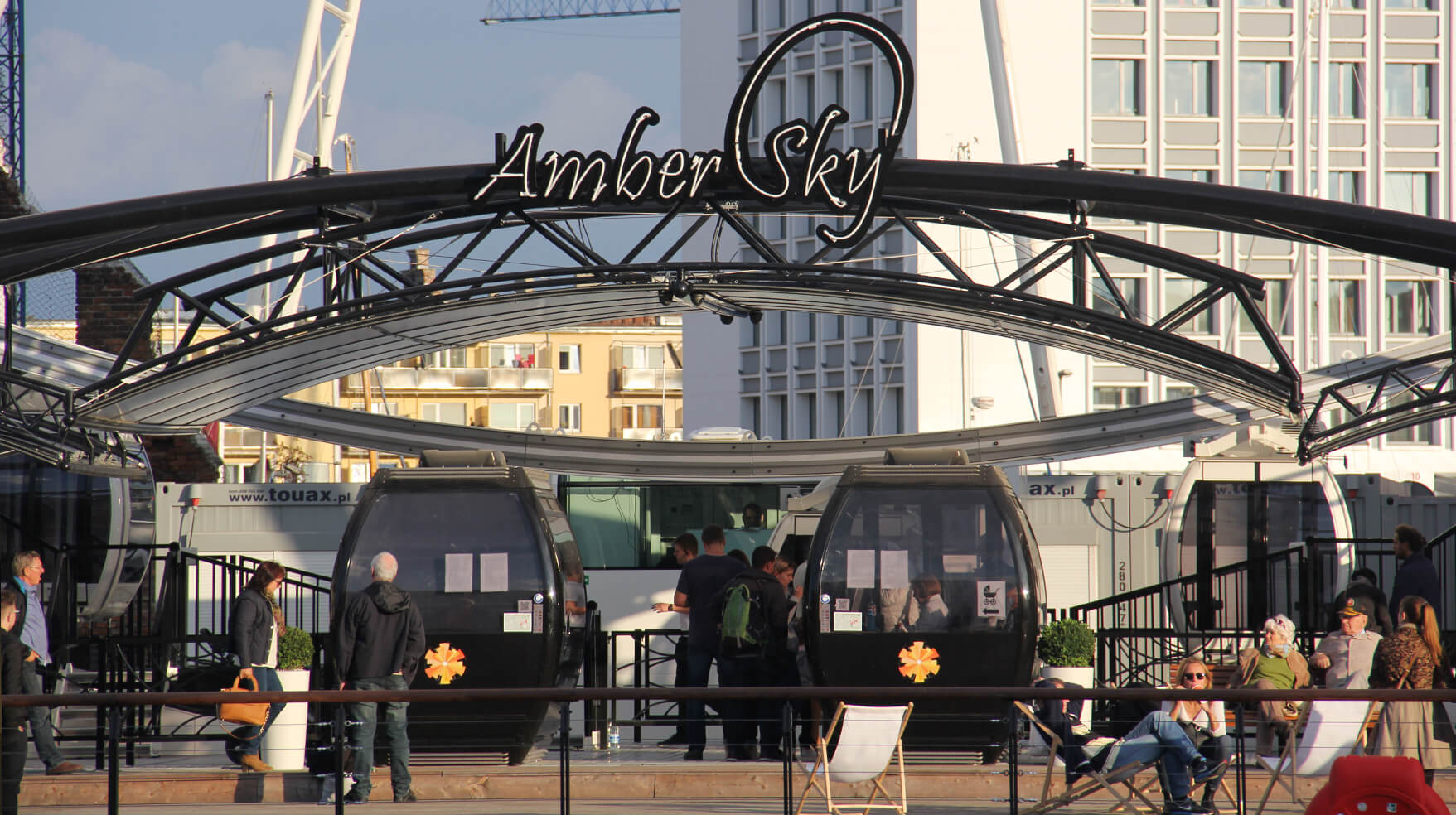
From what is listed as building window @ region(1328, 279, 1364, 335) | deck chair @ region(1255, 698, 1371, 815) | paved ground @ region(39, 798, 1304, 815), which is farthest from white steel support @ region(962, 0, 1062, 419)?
building window @ region(1328, 279, 1364, 335)

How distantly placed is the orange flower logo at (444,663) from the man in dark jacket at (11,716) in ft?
9.00

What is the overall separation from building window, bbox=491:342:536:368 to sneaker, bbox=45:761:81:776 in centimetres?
7803

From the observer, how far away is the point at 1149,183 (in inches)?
466

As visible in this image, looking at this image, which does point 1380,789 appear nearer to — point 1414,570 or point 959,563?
point 959,563

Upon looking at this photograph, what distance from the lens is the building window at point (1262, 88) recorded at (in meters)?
54.9

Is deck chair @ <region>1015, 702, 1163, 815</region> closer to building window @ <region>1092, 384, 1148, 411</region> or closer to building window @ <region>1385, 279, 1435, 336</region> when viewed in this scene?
building window @ <region>1092, 384, 1148, 411</region>

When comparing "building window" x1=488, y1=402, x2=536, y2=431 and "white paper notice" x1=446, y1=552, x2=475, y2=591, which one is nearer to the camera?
"white paper notice" x1=446, y1=552, x2=475, y2=591

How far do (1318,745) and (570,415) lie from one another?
8172 centimetres

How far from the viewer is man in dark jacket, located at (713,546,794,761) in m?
12.4

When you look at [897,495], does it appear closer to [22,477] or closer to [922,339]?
[22,477]

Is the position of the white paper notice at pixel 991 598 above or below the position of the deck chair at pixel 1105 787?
above

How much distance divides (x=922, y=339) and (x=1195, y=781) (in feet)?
144

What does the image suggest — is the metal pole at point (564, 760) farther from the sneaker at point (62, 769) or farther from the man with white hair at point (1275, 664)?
the man with white hair at point (1275, 664)

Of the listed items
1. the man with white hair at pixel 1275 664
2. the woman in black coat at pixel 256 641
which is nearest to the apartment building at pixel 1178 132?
the man with white hair at pixel 1275 664
